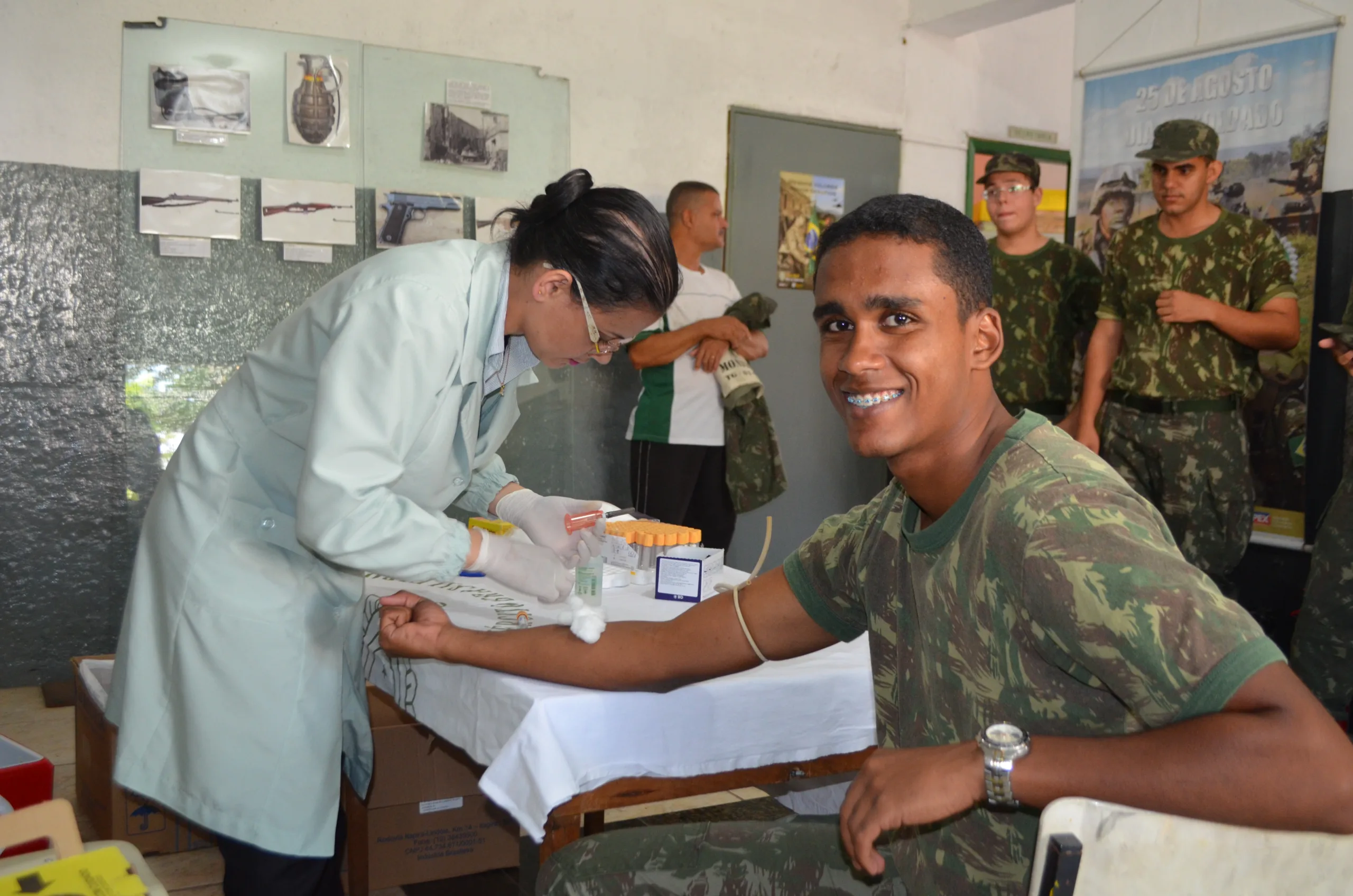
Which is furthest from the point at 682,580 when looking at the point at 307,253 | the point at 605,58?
the point at 605,58

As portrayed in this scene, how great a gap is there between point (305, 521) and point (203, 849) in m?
1.66

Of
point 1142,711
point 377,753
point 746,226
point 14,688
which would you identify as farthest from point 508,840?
point 746,226

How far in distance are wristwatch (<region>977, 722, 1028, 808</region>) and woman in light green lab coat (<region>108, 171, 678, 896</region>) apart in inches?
32.4

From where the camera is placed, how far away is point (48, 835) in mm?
1169

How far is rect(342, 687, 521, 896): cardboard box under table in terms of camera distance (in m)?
2.28

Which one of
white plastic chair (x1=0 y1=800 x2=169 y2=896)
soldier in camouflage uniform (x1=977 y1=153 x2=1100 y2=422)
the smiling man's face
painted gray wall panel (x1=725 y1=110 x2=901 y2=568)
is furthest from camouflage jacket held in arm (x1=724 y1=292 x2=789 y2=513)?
white plastic chair (x1=0 y1=800 x2=169 y2=896)

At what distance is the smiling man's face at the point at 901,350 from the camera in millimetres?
1240

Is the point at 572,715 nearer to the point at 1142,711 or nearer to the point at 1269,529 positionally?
the point at 1142,711

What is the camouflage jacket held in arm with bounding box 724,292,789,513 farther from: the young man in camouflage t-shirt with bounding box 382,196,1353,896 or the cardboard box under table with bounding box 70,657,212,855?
the young man in camouflage t-shirt with bounding box 382,196,1353,896

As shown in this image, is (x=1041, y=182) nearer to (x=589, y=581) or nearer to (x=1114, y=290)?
(x=1114, y=290)

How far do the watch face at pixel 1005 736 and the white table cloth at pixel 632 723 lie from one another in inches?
23.9

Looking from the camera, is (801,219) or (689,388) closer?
(689,388)

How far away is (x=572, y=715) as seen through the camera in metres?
1.48

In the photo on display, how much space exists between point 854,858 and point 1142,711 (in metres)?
0.29
